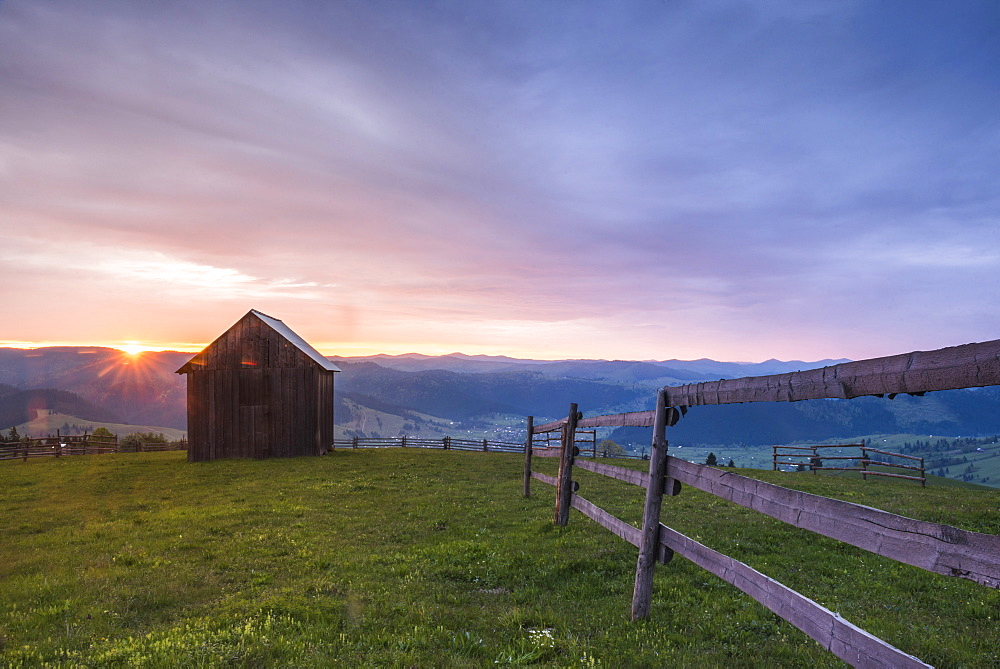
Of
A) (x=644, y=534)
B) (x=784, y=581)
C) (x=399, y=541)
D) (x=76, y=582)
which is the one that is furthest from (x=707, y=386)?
(x=76, y=582)

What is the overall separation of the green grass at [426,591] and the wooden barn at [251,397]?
17.9 m

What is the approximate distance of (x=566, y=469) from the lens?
39.9 feet

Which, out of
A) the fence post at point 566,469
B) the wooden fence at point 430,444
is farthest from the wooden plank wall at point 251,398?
the fence post at point 566,469

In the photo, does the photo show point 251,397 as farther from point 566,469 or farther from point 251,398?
point 566,469

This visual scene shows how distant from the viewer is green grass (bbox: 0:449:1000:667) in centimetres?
625

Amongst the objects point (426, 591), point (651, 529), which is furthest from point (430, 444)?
point (651, 529)

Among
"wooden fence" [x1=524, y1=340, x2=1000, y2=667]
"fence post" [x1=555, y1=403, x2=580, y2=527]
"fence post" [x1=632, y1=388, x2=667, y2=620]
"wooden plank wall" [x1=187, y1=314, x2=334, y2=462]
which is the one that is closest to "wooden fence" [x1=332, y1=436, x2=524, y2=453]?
"wooden plank wall" [x1=187, y1=314, x2=334, y2=462]

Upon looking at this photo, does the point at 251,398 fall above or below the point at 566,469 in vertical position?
above

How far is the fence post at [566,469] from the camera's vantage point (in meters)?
12.1

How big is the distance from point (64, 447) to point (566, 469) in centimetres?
4766

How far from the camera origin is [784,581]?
30.0ft

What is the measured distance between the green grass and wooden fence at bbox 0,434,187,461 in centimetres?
2969

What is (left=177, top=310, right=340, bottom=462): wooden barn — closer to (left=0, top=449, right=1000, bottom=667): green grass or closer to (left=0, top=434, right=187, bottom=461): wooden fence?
(left=0, top=434, right=187, bottom=461): wooden fence

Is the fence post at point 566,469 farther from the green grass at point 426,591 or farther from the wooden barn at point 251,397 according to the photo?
the wooden barn at point 251,397
